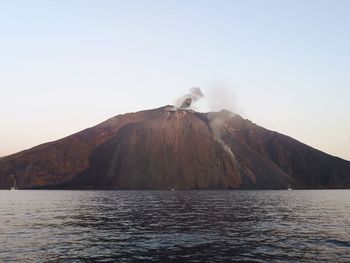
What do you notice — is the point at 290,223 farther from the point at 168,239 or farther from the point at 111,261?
the point at 111,261

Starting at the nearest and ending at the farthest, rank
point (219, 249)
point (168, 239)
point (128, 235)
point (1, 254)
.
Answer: point (1, 254) → point (219, 249) → point (168, 239) → point (128, 235)

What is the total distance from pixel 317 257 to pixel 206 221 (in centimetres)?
2954

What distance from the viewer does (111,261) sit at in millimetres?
36906

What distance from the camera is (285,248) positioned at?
43.5 meters

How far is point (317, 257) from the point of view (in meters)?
39.0

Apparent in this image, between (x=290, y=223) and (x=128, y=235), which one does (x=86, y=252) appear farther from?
(x=290, y=223)

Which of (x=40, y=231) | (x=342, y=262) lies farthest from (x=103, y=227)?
(x=342, y=262)

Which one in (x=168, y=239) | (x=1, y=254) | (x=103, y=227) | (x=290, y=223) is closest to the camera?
(x=1, y=254)

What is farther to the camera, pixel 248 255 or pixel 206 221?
pixel 206 221

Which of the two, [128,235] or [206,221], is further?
[206,221]

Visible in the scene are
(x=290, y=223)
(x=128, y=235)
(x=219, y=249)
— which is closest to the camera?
(x=219, y=249)

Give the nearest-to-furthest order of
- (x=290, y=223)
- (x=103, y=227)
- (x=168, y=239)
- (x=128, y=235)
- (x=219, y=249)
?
(x=219, y=249) < (x=168, y=239) < (x=128, y=235) < (x=103, y=227) < (x=290, y=223)

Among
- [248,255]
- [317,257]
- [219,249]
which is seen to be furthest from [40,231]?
[317,257]

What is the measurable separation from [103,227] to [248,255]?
86.8 ft
